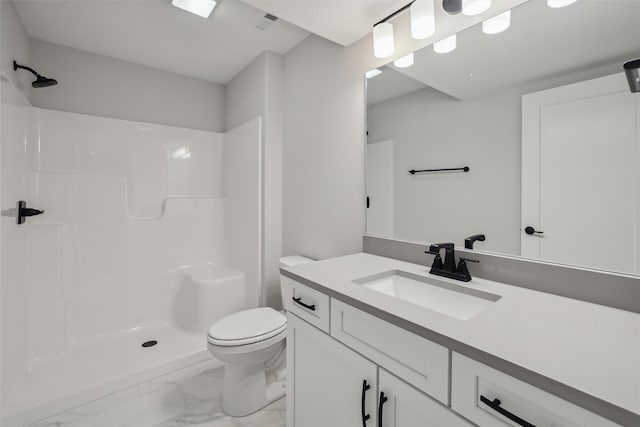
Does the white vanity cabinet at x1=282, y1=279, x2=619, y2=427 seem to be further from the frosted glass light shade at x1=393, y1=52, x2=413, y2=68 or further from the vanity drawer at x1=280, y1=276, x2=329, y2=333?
the frosted glass light shade at x1=393, y1=52, x2=413, y2=68

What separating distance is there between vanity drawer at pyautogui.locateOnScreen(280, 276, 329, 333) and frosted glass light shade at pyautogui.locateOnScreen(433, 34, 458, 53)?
48.4 inches

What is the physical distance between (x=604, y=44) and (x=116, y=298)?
3.25 metres

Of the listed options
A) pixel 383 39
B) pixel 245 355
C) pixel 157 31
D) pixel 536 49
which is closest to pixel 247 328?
pixel 245 355

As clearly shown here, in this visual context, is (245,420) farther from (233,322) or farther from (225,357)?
(233,322)

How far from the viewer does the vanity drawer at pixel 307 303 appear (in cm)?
105

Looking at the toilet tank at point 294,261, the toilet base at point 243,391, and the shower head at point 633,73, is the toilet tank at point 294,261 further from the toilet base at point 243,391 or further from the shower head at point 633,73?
the shower head at point 633,73

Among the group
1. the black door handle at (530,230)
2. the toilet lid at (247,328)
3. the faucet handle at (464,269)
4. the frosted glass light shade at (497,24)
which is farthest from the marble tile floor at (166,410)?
the frosted glass light shade at (497,24)

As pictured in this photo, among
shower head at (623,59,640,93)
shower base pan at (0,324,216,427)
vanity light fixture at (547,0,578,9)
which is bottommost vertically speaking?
shower base pan at (0,324,216,427)

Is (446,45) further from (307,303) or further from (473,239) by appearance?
(307,303)

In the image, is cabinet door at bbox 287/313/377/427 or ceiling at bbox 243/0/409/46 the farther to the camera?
ceiling at bbox 243/0/409/46

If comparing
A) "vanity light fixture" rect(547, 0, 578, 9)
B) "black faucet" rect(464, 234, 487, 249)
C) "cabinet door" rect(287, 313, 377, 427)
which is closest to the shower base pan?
"cabinet door" rect(287, 313, 377, 427)

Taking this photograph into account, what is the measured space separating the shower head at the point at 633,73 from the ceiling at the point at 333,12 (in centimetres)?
94

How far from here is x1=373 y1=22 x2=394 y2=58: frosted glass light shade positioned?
55.8 inches

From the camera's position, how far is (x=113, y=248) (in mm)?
2350
